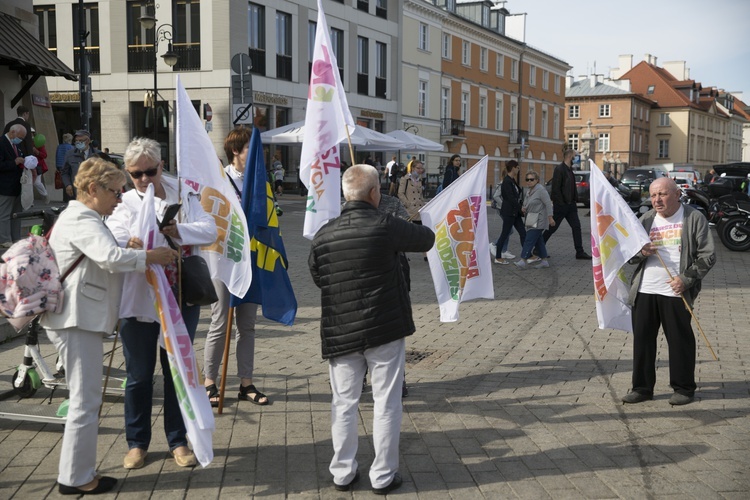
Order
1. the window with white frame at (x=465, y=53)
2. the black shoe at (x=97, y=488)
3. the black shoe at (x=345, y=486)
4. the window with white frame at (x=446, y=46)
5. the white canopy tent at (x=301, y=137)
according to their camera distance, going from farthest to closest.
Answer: the window with white frame at (x=465, y=53)
the window with white frame at (x=446, y=46)
the white canopy tent at (x=301, y=137)
the black shoe at (x=345, y=486)
the black shoe at (x=97, y=488)

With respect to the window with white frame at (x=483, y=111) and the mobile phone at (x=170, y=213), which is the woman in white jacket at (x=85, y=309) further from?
the window with white frame at (x=483, y=111)

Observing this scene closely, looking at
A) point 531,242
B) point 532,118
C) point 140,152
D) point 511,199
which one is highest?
point 532,118

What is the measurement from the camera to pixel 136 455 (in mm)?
4754

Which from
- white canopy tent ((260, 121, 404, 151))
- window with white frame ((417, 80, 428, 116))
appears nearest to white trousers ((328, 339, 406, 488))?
white canopy tent ((260, 121, 404, 151))

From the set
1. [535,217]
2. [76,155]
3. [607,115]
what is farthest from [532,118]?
[76,155]

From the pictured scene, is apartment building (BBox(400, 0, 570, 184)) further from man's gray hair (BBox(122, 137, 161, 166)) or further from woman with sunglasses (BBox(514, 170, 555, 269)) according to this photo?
man's gray hair (BBox(122, 137, 161, 166))

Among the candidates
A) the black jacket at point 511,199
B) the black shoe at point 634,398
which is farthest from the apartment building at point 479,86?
the black shoe at point 634,398

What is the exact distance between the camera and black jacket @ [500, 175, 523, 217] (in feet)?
47.9

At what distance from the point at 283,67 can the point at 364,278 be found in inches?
1238

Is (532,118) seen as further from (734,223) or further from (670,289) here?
(670,289)

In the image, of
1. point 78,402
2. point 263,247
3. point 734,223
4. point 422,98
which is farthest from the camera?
point 422,98

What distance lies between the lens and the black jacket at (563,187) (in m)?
14.8

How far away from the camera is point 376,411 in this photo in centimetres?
446

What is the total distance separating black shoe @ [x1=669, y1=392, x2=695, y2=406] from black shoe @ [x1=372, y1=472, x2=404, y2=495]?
2693mm
